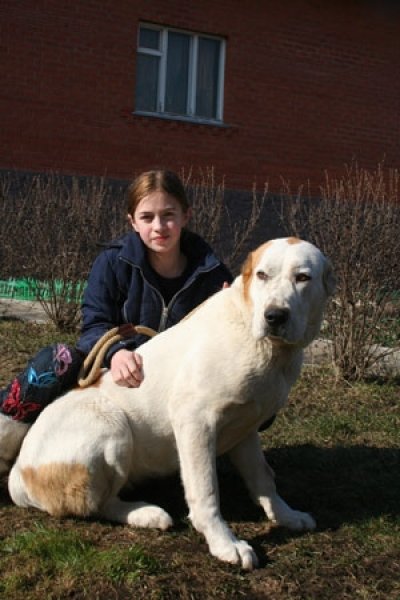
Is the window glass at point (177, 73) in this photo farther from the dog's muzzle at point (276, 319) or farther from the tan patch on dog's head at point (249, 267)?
the dog's muzzle at point (276, 319)

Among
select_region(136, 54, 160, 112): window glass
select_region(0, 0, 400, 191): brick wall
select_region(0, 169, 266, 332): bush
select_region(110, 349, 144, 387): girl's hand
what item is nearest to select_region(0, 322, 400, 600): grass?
select_region(110, 349, 144, 387): girl's hand

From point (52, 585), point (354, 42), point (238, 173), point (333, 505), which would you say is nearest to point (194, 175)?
point (238, 173)

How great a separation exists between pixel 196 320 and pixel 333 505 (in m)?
1.22

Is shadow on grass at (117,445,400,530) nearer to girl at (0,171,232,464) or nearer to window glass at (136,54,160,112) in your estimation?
girl at (0,171,232,464)

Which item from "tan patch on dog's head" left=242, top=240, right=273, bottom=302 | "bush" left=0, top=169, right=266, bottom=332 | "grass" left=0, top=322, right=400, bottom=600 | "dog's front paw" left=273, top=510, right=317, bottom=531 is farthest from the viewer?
"bush" left=0, top=169, right=266, bottom=332

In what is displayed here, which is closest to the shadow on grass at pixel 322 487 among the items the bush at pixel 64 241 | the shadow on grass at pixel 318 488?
the shadow on grass at pixel 318 488

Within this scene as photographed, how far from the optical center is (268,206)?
12828mm

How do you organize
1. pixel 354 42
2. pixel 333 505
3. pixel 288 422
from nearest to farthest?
pixel 333 505 → pixel 288 422 → pixel 354 42

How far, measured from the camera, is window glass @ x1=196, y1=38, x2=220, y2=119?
12664 millimetres

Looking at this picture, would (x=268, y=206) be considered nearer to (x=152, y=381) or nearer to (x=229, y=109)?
(x=229, y=109)

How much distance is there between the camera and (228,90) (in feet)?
41.5

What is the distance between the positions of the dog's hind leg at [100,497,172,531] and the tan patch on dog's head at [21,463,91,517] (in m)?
0.11

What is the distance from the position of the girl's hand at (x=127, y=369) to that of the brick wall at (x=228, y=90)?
838cm

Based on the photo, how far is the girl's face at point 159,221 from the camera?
3.56m
